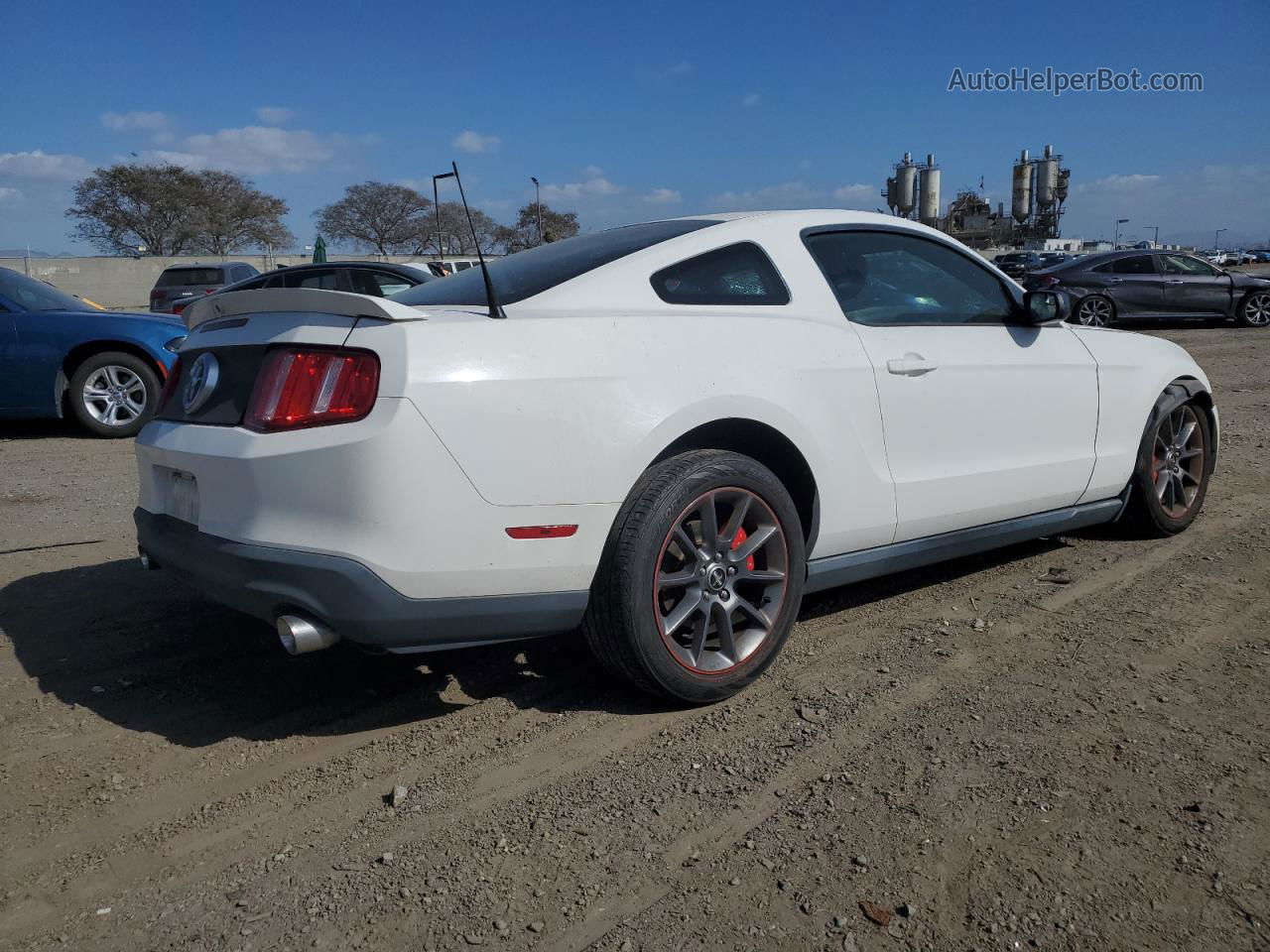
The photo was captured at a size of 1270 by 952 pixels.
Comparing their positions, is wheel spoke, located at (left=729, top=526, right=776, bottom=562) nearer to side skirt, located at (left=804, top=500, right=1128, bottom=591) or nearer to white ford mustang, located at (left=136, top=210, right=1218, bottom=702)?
white ford mustang, located at (left=136, top=210, right=1218, bottom=702)

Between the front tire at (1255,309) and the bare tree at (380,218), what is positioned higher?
the bare tree at (380,218)

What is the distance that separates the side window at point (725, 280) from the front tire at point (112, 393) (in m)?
6.51

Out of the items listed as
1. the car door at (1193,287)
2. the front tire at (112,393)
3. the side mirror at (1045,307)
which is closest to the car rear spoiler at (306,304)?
the side mirror at (1045,307)

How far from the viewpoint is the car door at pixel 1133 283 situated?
18.0 meters

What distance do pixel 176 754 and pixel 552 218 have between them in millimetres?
55008

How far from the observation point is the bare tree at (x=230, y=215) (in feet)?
169

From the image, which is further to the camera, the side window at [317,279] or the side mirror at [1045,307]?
the side window at [317,279]

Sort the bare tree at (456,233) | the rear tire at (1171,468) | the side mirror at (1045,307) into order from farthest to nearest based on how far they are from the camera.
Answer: the bare tree at (456,233), the rear tire at (1171,468), the side mirror at (1045,307)

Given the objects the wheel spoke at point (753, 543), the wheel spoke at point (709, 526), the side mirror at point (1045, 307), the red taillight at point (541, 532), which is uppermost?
the side mirror at point (1045, 307)

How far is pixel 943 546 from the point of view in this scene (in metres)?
3.86

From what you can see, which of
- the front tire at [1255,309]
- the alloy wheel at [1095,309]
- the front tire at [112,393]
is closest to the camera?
the front tire at [112,393]

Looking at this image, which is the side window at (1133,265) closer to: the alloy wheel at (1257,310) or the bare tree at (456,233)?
the alloy wheel at (1257,310)

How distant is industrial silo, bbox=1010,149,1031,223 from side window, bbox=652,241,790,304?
274 feet

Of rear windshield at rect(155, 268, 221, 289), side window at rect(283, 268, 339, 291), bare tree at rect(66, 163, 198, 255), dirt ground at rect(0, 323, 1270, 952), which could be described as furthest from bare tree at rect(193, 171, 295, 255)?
dirt ground at rect(0, 323, 1270, 952)
